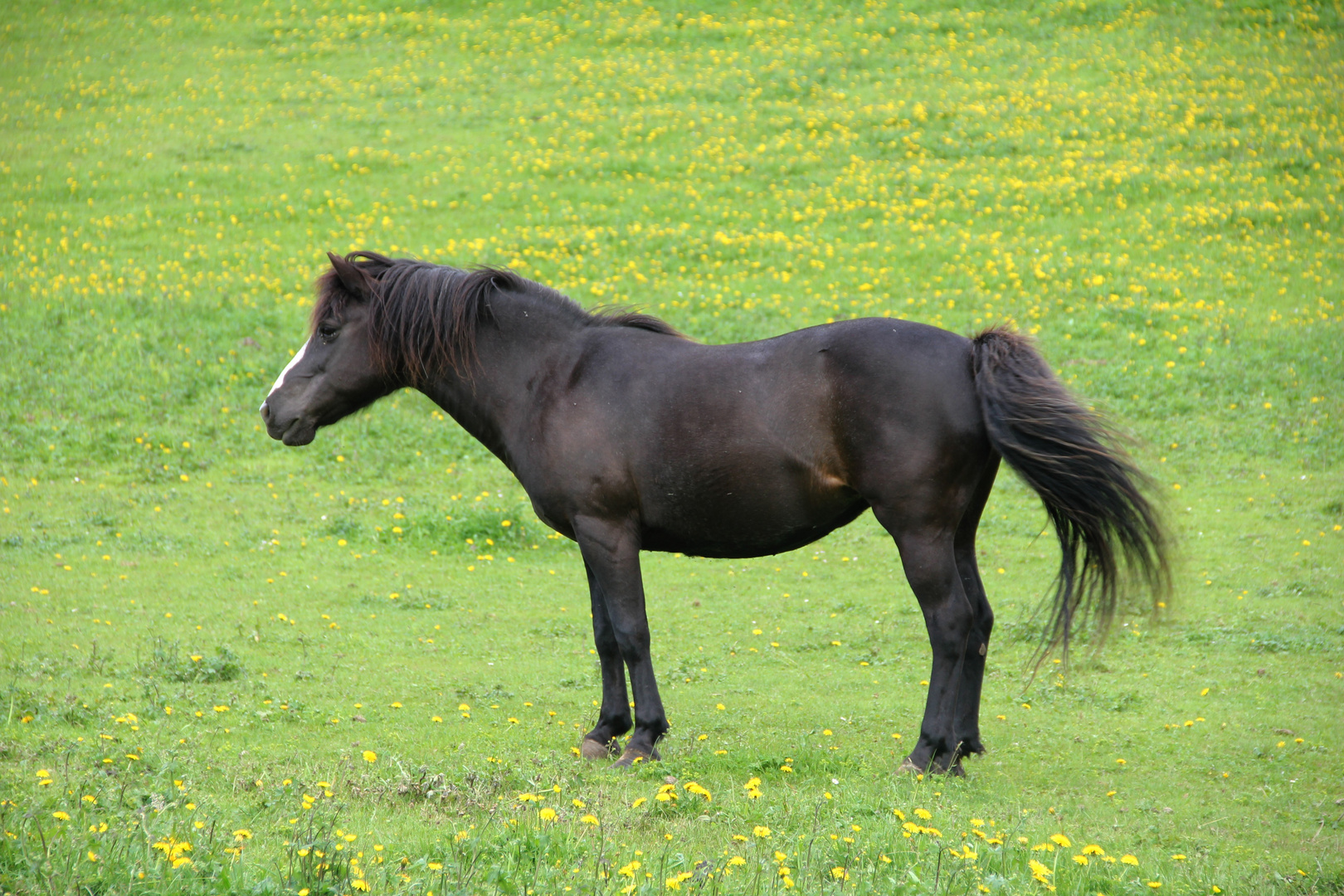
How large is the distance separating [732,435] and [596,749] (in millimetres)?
2002

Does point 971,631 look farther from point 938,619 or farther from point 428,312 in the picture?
point 428,312

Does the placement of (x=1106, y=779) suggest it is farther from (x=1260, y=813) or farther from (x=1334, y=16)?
(x=1334, y=16)

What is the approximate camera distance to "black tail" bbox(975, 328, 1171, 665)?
19.8ft

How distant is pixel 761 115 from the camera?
2750cm

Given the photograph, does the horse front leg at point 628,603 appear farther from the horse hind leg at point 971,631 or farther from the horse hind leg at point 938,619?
the horse hind leg at point 971,631

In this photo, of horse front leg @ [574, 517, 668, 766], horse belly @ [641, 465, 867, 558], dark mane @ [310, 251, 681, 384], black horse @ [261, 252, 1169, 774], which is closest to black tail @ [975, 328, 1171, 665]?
black horse @ [261, 252, 1169, 774]

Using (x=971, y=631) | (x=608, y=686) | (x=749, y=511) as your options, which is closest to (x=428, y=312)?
(x=749, y=511)

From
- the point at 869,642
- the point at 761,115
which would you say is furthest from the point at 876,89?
the point at 869,642

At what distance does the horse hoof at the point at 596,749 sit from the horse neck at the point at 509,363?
1.71 m

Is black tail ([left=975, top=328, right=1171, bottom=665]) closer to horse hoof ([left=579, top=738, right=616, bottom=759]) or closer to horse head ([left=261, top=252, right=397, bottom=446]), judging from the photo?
horse hoof ([left=579, top=738, right=616, bottom=759])

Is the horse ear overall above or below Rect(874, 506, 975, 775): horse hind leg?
above

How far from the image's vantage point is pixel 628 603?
6.65 m

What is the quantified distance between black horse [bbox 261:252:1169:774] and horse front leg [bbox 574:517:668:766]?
13 millimetres

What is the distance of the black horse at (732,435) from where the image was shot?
20.2 feet
